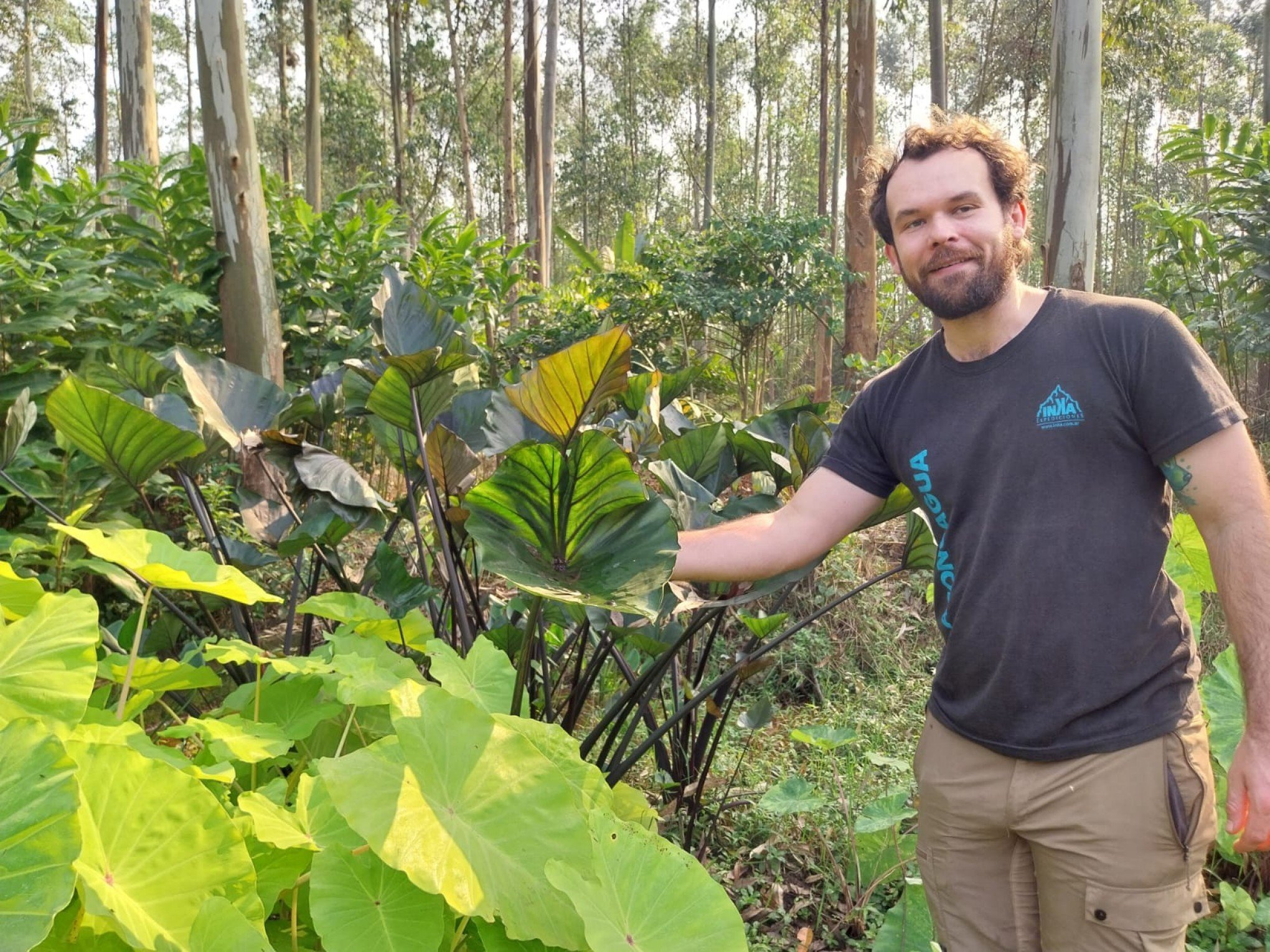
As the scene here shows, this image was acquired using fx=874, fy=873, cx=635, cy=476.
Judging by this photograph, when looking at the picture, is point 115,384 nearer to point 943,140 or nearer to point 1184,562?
point 943,140

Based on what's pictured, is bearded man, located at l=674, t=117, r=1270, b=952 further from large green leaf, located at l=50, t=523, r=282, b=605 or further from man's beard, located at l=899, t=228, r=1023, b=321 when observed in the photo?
large green leaf, located at l=50, t=523, r=282, b=605

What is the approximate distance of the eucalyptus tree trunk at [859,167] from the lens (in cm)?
682

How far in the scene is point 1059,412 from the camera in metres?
1.33

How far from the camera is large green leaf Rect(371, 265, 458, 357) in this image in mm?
1858

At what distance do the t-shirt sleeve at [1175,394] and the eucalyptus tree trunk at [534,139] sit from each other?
9.27m

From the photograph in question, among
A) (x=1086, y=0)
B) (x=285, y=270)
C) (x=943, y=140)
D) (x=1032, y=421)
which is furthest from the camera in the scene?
(x=285, y=270)

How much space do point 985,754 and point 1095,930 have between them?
11.1 inches

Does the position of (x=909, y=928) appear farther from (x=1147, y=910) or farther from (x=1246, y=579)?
(x=1246, y=579)

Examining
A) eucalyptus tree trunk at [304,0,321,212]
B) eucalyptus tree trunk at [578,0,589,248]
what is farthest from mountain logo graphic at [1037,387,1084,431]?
eucalyptus tree trunk at [578,0,589,248]

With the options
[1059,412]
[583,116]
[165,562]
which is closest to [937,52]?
[1059,412]

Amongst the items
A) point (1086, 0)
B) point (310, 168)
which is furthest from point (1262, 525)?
point (310, 168)

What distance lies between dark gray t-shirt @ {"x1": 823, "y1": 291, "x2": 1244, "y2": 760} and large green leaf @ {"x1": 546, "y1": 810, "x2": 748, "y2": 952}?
29.9 inches

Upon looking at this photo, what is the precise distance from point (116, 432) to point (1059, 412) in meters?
1.46

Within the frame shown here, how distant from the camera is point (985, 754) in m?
1.42
